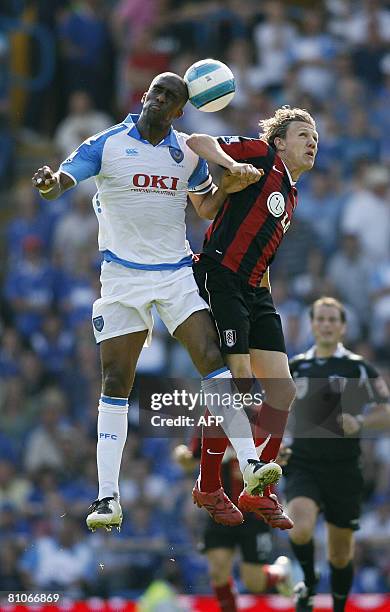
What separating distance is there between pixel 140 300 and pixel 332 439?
2879 millimetres

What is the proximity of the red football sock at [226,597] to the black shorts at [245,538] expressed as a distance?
382mm

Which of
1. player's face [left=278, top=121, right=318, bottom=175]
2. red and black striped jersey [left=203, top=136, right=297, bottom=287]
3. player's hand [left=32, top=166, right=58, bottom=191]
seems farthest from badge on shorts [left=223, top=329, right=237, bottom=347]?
player's hand [left=32, top=166, right=58, bottom=191]

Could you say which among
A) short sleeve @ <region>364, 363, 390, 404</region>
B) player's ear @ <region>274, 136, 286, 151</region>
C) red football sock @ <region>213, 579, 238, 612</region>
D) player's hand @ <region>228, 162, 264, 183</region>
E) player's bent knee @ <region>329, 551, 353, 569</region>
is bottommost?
red football sock @ <region>213, 579, 238, 612</region>

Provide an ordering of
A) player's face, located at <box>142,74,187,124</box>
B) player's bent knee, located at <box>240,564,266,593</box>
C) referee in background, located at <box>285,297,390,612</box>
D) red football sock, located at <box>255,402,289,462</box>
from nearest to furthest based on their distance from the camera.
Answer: player's face, located at <box>142,74,187,124</box> < red football sock, located at <box>255,402,289,462</box> < referee in background, located at <box>285,297,390,612</box> < player's bent knee, located at <box>240,564,266,593</box>

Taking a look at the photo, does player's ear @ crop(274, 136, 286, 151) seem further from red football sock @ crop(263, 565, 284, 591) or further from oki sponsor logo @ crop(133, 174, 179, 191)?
red football sock @ crop(263, 565, 284, 591)

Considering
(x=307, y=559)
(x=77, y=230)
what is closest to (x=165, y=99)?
(x=307, y=559)

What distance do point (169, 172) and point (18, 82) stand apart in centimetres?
1044

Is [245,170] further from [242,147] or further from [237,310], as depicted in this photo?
[237,310]

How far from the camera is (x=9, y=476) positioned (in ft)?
53.9

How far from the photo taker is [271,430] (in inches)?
398

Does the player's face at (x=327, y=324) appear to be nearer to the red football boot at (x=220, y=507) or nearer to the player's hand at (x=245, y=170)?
the red football boot at (x=220, y=507)

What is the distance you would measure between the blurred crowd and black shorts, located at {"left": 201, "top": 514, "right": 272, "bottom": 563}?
59.5 inches

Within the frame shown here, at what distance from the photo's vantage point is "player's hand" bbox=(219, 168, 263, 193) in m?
9.47

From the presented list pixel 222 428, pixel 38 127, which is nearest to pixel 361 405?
pixel 222 428
